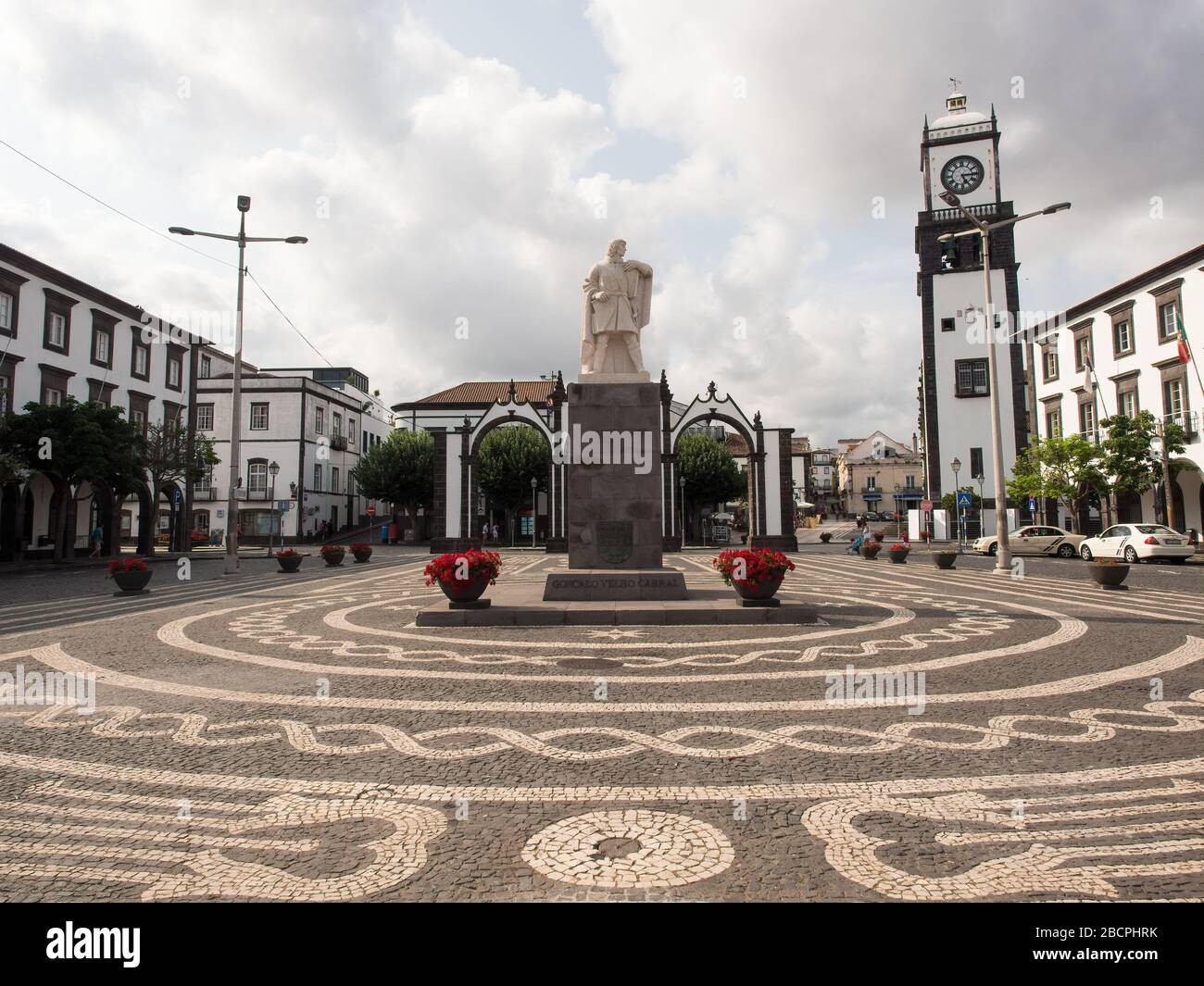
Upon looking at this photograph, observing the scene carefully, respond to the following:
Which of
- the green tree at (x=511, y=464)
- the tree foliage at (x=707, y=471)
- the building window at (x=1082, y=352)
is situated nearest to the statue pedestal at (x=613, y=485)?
the building window at (x=1082, y=352)

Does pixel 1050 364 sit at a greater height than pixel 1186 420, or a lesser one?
greater

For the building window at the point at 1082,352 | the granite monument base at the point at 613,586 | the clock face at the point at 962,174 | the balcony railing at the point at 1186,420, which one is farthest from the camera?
the clock face at the point at 962,174

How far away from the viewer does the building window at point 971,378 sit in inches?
1815

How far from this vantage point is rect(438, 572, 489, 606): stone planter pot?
11.0m

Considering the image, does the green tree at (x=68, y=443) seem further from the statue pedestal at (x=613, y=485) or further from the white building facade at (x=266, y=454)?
the white building facade at (x=266, y=454)

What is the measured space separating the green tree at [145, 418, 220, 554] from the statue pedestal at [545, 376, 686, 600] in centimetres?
2511

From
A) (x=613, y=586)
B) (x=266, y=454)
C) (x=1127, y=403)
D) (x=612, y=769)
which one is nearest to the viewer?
(x=612, y=769)

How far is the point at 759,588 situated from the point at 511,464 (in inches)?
1561

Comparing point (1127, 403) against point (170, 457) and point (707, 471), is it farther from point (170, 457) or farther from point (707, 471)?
point (170, 457)

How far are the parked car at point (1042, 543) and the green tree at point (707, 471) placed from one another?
66.2ft

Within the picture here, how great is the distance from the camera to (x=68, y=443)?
2544 centimetres

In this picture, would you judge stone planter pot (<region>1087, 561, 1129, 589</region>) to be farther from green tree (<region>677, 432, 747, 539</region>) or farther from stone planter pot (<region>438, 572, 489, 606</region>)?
green tree (<region>677, 432, 747, 539</region>)

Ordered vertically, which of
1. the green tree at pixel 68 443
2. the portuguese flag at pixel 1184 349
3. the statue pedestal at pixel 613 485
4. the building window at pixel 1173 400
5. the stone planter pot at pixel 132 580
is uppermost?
the portuguese flag at pixel 1184 349

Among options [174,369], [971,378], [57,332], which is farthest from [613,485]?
[971,378]
